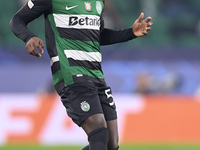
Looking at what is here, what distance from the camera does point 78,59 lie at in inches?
174

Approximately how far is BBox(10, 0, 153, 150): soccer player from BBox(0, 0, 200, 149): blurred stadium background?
4.35 metres

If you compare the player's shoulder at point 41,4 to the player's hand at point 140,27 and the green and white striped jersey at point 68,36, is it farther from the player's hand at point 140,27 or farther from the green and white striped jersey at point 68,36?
the player's hand at point 140,27

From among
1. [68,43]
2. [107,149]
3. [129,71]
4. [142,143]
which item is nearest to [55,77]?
[68,43]

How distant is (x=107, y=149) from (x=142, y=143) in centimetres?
425

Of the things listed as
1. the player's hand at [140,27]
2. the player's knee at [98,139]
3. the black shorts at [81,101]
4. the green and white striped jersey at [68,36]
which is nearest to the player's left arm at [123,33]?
the player's hand at [140,27]

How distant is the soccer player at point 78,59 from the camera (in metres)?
4.26

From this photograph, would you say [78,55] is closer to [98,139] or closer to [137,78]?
[98,139]

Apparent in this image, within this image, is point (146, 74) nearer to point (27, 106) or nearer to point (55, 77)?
point (27, 106)

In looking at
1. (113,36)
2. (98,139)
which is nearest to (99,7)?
(113,36)

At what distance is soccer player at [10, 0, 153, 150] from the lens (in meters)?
4.26

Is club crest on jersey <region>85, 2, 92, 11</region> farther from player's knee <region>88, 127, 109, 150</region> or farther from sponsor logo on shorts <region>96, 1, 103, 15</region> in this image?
player's knee <region>88, 127, 109, 150</region>

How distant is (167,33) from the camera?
47.0 feet

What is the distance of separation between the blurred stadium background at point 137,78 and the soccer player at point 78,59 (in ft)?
14.3

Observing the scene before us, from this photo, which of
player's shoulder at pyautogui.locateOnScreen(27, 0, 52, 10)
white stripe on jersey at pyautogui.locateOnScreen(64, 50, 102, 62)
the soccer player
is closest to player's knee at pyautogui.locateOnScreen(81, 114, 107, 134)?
the soccer player
